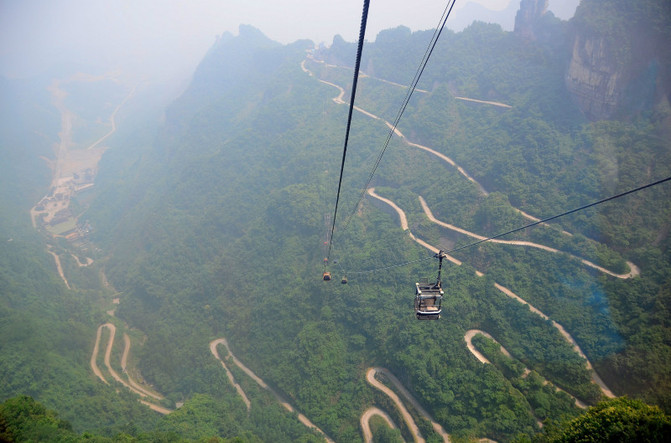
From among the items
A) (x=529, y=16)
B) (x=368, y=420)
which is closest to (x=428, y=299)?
(x=368, y=420)

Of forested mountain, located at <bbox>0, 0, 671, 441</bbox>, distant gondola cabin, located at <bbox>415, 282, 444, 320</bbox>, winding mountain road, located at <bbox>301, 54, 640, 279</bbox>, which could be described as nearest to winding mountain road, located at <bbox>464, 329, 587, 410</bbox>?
forested mountain, located at <bbox>0, 0, 671, 441</bbox>

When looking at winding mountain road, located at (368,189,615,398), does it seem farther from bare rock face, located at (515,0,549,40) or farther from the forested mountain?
Result: bare rock face, located at (515,0,549,40)

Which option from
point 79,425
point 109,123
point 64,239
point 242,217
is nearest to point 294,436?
point 79,425

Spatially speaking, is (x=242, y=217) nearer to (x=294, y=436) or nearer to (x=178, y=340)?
(x=178, y=340)

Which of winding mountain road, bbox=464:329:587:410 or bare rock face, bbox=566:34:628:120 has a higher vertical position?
bare rock face, bbox=566:34:628:120

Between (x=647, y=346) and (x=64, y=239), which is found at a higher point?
(x=647, y=346)

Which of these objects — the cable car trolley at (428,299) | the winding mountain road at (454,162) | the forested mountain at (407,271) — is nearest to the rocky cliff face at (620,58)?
the forested mountain at (407,271)

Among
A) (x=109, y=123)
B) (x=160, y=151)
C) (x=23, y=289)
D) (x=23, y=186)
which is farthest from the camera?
(x=109, y=123)
